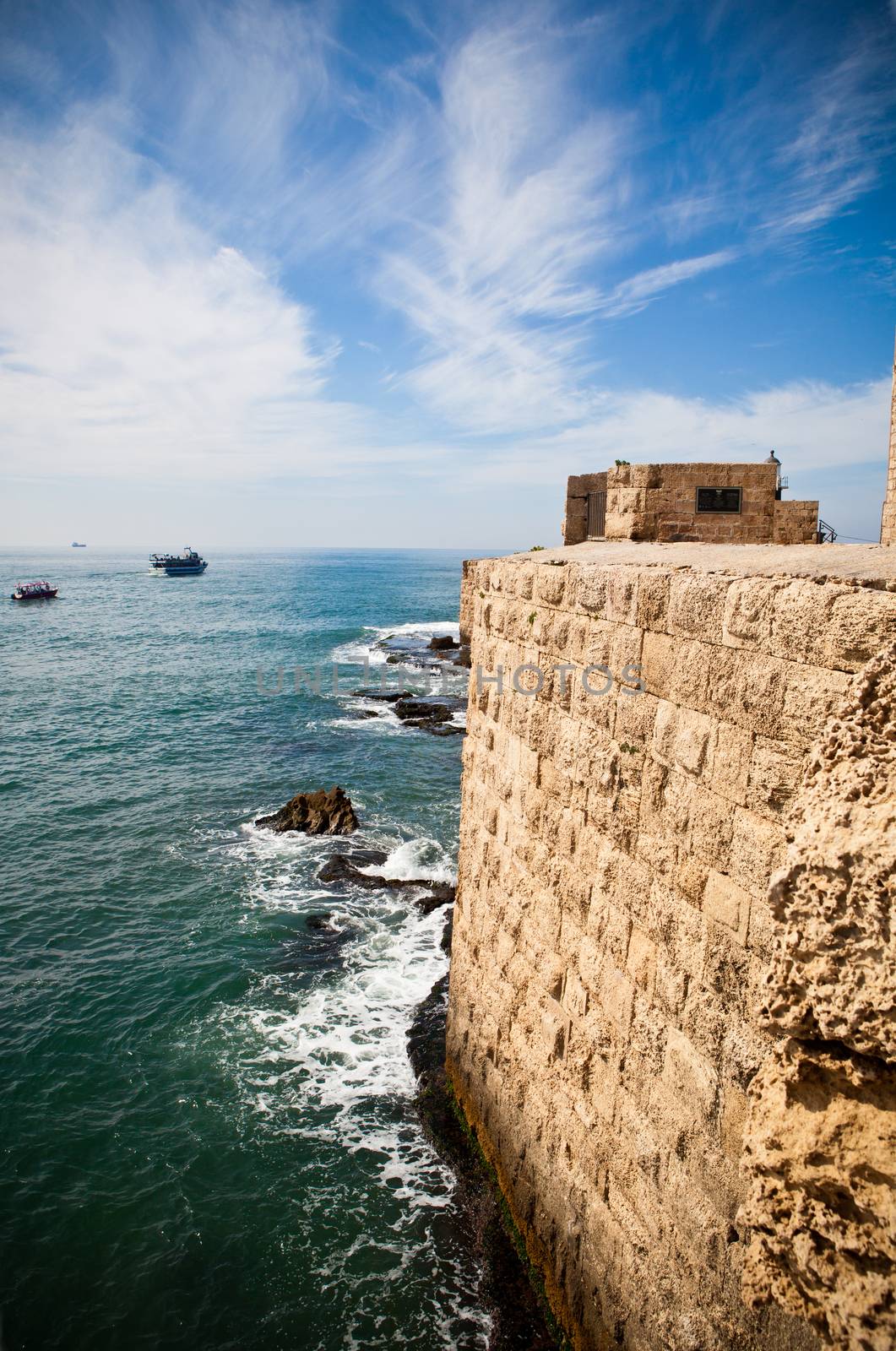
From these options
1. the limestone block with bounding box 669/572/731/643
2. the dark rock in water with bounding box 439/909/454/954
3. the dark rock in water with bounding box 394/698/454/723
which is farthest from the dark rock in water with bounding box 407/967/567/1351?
the dark rock in water with bounding box 394/698/454/723

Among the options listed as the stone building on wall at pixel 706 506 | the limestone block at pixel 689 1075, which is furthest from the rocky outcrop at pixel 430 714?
the limestone block at pixel 689 1075

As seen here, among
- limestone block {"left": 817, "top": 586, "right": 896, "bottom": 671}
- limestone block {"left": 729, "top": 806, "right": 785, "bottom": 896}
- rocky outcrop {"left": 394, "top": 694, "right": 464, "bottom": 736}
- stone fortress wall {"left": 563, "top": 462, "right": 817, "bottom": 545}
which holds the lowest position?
rocky outcrop {"left": 394, "top": 694, "right": 464, "bottom": 736}

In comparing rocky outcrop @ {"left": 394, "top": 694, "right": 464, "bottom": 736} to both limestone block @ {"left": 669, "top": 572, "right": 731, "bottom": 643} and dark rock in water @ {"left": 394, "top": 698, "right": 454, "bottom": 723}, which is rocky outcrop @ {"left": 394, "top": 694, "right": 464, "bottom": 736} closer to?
dark rock in water @ {"left": 394, "top": 698, "right": 454, "bottom": 723}

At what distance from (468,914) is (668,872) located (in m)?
3.52

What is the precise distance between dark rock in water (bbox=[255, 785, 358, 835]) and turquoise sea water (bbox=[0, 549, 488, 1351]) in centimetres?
51

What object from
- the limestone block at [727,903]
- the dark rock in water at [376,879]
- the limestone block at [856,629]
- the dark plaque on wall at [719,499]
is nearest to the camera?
the limestone block at [856,629]

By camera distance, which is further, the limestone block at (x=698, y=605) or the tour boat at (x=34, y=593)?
the tour boat at (x=34, y=593)

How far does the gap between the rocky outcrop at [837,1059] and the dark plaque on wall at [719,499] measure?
6.69 meters

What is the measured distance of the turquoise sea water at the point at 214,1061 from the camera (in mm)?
5875

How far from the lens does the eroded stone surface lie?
6.27 ft

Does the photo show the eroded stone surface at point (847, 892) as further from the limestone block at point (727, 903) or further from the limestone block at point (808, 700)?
the limestone block at point (727, 903)

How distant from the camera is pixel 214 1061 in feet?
28.4

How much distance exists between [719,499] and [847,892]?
7.31m

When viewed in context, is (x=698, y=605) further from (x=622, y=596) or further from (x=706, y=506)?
(x=706, y=506)
